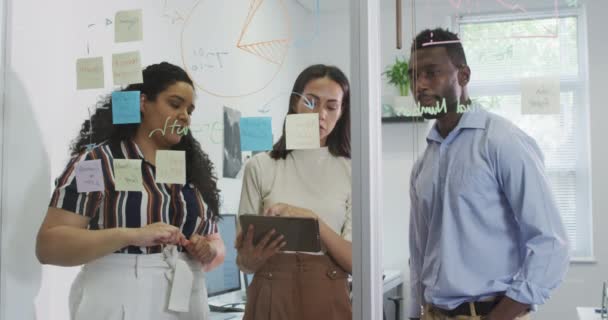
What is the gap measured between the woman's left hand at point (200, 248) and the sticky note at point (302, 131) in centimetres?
38

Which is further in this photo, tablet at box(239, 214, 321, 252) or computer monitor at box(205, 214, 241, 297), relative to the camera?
computer monitor at box(205, 214, 241, 297)

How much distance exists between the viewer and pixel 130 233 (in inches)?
78.0

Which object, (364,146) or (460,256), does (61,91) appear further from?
(460,256)

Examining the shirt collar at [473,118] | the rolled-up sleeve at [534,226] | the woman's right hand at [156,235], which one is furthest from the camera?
the woman's right hand at [156,235]

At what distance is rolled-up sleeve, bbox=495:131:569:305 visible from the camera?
1.55m

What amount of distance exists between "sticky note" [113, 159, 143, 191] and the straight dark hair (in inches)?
17.0

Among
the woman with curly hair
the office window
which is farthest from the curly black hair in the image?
the office window

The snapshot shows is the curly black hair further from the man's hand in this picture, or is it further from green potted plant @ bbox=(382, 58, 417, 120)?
the man's hand

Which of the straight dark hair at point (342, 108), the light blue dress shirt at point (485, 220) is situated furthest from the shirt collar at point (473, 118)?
the straight dark hair at point (342, 108)

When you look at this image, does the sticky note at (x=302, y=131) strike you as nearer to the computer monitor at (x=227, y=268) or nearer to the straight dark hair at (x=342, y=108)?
the straight dark hair at (x=342, y=108)

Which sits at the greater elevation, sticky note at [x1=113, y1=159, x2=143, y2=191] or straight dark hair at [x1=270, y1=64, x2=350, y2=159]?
straight dark hair at [x1=270, y1=64, x2=350, y2=159]

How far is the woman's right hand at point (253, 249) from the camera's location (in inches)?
72.6

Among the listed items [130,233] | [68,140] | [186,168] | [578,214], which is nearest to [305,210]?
[186,168]

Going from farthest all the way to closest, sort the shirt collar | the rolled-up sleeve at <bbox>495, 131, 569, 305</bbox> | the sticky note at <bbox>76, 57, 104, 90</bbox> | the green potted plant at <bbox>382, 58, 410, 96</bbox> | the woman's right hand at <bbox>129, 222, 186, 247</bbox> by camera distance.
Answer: the sticky note at <bbox>76, 57, 104, 90</bbox> → the woman's right hand at <bbox>129, 222, 186, 247</bbox> → the green potted plant at <bbox>382, 58, 410, 96</bbox> → the shirt collar → the rolled-up sleeve at <bbox>495, 131, 569, 305</bbox>
